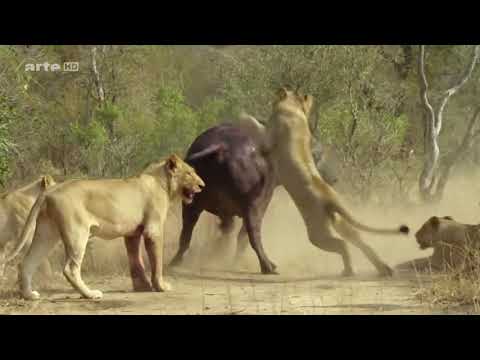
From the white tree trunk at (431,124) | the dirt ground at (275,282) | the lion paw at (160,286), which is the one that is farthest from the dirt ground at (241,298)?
the white tree trunk at (431,124)

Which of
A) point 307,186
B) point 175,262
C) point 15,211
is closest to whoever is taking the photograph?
point 15,211

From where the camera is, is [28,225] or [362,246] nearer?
[28,225]

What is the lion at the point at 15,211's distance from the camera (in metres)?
14.4

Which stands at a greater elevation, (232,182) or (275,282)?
(232,182)

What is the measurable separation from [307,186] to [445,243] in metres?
1.92

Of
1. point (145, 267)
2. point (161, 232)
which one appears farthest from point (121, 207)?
point (145, 267)

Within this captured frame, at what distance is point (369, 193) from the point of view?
17609mm

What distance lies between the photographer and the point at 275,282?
14.9m

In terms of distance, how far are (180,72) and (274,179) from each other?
2.70 meters

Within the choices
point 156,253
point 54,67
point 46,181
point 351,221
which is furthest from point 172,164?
point 54,67

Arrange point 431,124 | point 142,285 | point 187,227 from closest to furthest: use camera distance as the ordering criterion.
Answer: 1. point 142,285
2. point 187,227
3. point 431,124

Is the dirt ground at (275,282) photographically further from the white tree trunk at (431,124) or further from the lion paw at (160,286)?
the white tree trunk at (431,124)

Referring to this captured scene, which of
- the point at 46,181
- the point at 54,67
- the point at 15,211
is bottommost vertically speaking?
the point at 15,211

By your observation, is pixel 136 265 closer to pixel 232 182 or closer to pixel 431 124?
pixel 232 182
